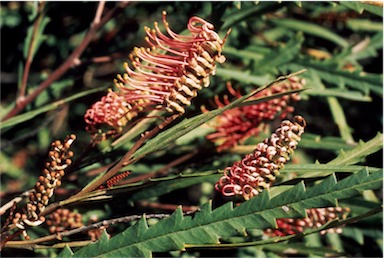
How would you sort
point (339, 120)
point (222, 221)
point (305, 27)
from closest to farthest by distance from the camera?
1. point (222, 221)
2. point (339, 120)
3. point (305, 27)

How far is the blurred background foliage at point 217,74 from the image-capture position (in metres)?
1.14

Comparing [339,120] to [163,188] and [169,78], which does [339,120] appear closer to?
[163,188]

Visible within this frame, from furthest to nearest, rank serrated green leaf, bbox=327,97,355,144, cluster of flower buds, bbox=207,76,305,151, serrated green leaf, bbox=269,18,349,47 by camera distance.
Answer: serrated green leaf, bbox=269,18,349,47
serrated green leaf, bbox=327,97,355,144
cluster of flower buds, bbox=207,76,305,151

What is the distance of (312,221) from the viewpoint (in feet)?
3.09

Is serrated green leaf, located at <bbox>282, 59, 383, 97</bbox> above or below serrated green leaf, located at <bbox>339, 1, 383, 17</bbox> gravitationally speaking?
above

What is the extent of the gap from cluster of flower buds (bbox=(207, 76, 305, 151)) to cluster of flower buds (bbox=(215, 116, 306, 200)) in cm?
29

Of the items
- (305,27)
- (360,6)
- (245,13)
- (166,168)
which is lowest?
(166,168)

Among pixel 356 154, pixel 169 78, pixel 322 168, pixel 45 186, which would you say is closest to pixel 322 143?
pixel 356 154

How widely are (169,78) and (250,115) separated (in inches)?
13.3

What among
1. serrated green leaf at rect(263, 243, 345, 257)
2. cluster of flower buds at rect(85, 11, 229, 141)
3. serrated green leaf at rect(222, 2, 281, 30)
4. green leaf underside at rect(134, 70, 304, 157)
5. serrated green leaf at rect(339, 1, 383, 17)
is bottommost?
serrated green leaf at rect(263, 243, 345, 257)

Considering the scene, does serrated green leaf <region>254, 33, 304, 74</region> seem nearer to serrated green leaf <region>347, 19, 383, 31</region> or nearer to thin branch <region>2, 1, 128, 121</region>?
thin branch <region>2, 1, 128, 121</region>

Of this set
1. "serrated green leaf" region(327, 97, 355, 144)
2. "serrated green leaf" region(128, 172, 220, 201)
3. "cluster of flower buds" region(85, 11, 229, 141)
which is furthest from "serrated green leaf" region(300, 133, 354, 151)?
"cluster of flower buds" region(85, 11, 229, 141)

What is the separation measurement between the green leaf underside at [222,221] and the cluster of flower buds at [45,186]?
9cm

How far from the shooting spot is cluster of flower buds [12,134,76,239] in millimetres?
747
